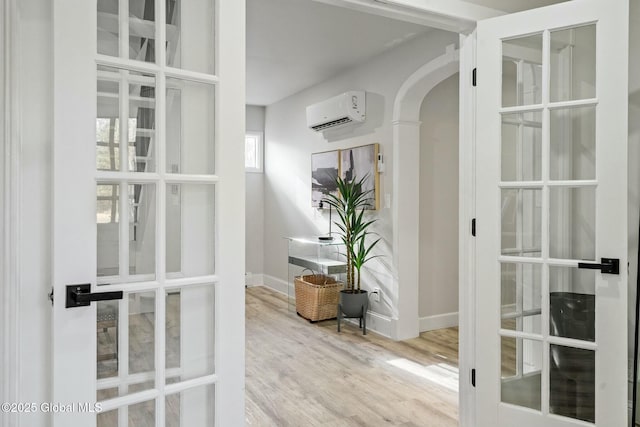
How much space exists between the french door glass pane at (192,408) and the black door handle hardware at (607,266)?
5.54 feet

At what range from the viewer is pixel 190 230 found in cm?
163

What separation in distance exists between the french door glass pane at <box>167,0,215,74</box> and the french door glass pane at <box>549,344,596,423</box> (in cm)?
200

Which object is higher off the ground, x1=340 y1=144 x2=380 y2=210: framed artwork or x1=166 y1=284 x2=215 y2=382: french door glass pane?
x1=340 y1=144 x2=380 y2=210: framed artwork

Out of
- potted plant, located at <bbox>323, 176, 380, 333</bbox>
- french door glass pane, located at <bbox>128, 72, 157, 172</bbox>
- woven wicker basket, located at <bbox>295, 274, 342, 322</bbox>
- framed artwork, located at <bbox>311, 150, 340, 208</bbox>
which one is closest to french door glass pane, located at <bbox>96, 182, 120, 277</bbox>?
french door glass pane, located at <bbox>128, 72, 157, 172</bbox>

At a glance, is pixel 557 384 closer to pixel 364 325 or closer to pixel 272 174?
pixel 364 325

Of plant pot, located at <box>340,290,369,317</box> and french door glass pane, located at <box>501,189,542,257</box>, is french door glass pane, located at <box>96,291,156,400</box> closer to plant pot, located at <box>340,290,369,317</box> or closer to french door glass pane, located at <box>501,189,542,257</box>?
french door glass pane, located at <box>501,189,542,257</box>

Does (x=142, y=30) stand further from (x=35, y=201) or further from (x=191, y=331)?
(x=191, y=331)

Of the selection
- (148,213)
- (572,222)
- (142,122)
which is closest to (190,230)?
(148,213)

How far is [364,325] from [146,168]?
3226 millimetres

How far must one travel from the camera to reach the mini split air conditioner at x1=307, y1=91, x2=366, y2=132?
455cm

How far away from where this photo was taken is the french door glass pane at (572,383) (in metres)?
2.06

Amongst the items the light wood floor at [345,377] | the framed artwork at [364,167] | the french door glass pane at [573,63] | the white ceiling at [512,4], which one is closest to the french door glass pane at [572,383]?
the light wood floor at [345,377]

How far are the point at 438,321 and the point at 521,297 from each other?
2.36 m

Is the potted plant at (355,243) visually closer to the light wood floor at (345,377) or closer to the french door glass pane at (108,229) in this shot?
the light wood floor at (345,377)
